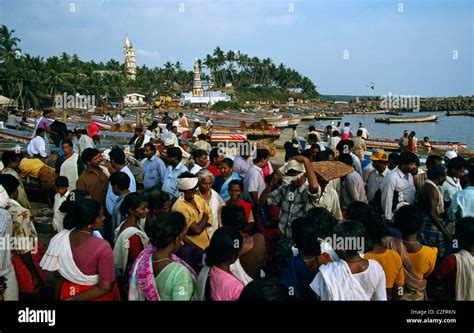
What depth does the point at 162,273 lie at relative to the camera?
2.64m

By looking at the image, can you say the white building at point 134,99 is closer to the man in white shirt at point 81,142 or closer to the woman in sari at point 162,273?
the man in white shirt at point 81,142

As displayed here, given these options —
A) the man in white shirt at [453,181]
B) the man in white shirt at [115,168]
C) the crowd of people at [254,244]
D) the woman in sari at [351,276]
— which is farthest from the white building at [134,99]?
the woman in sari at [351,276]

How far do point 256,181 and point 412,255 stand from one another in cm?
238

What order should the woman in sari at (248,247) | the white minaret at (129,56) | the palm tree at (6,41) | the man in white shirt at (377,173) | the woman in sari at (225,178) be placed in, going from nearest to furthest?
the woman in sari at (248,247) < the woman in sari at (225,178) < the man in white shirt at (377,173) < the palm tree at (6,41) < the white minaret at (129,56)

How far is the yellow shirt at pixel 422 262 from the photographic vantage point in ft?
10.3

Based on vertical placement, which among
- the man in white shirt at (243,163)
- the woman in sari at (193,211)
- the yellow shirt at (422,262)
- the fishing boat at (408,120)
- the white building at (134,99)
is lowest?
the yellow shirt at (422,262)

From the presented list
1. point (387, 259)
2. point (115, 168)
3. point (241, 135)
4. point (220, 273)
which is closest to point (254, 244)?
point (220, 273)

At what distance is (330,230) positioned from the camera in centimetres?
335

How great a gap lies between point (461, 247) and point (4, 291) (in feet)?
13.5

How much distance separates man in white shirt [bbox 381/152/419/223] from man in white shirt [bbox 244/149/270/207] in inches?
65.8

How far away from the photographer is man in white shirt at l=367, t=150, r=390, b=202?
570 centimetres

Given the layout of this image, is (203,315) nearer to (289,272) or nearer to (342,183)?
(289,272)

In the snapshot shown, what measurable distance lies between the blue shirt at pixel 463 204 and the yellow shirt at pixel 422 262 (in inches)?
44.2

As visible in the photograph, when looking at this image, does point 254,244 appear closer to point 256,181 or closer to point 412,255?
point 412,255
